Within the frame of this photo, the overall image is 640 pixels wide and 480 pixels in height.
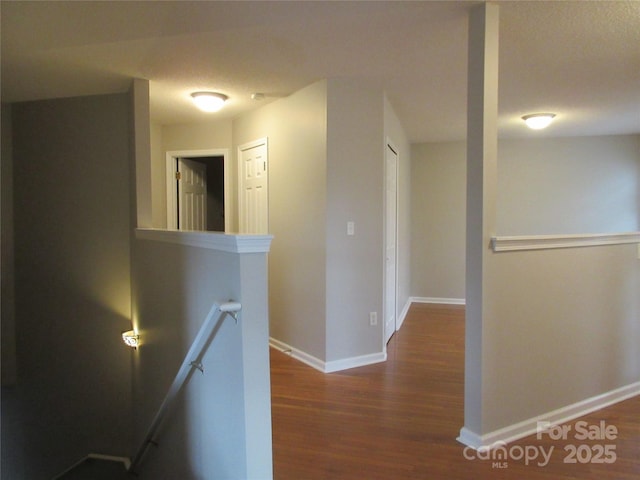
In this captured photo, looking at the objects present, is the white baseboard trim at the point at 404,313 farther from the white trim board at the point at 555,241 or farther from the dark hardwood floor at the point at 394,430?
the white trim board at the point at 555,241

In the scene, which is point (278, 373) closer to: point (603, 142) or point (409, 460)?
point (409, 460)

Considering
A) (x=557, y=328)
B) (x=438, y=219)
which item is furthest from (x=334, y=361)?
(x=438, y=219)

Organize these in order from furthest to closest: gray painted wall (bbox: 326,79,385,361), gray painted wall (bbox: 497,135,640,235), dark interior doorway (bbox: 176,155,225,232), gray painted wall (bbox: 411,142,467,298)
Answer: dark interior doorway (bbox: 176,155,225,232) → gray painted wall (bbox: 411,142,467,298) → gray painted wall (bbox: 497,135,640,235) → gray painted wall (bbox: 326,79,385,361)

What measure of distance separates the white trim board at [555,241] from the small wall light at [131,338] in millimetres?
2832

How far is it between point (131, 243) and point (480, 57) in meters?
3.02

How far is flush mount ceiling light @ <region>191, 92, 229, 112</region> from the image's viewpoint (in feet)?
12.0

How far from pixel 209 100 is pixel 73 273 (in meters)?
2.04

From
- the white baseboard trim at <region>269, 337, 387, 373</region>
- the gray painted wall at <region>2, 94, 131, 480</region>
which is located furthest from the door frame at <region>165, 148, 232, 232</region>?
the white baseboard trim at <region>269, 337, 387, 373</region>

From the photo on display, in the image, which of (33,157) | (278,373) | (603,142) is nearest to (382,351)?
(278,373)

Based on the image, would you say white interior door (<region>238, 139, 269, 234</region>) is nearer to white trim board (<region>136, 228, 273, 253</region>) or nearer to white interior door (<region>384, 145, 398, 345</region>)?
white interior door (<region>384, 145, 398, 345</region>)

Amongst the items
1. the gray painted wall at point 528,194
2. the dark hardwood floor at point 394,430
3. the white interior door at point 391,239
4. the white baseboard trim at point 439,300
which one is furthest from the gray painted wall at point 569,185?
the dark hardwood floor at point 394,430

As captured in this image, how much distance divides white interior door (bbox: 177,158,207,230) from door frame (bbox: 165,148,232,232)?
2.8 inches

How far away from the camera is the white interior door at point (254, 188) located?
4137 mm

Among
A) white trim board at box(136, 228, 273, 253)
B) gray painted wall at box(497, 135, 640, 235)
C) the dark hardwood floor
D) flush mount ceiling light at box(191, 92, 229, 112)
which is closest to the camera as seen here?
white trim board at box(136, 228, 273, 253)
